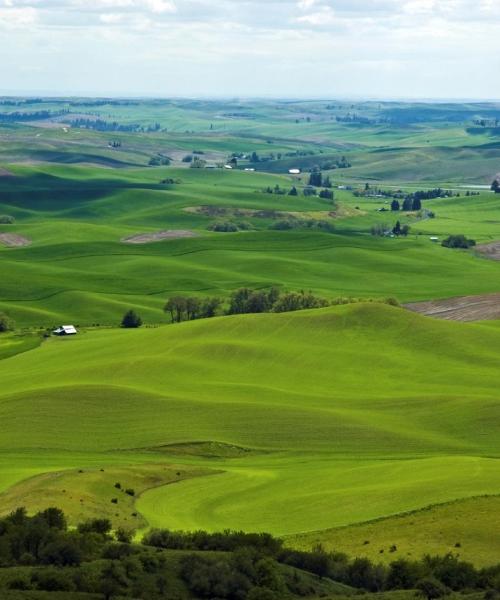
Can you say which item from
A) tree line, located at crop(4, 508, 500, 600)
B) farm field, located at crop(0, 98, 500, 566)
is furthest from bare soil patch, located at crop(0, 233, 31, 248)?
tree line, located at crop(4, 508, 500, 600)

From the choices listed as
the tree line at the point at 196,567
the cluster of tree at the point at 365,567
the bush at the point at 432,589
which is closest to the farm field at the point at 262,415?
the cluster of tree at the point at 365,567

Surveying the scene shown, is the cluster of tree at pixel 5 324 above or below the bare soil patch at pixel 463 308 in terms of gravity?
below

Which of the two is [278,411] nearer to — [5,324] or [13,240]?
[5,324]

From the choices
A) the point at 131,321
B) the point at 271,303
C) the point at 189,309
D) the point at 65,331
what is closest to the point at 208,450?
the point at 65,331

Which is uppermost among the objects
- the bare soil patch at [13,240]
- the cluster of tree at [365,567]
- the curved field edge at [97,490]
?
the cluster of tree at [365,567]

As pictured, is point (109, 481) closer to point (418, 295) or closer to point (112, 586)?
point (112, 586)

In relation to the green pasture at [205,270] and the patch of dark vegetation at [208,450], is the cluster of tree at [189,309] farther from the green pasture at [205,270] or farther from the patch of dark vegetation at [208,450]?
the patch of dark vegetation at [208,450]
